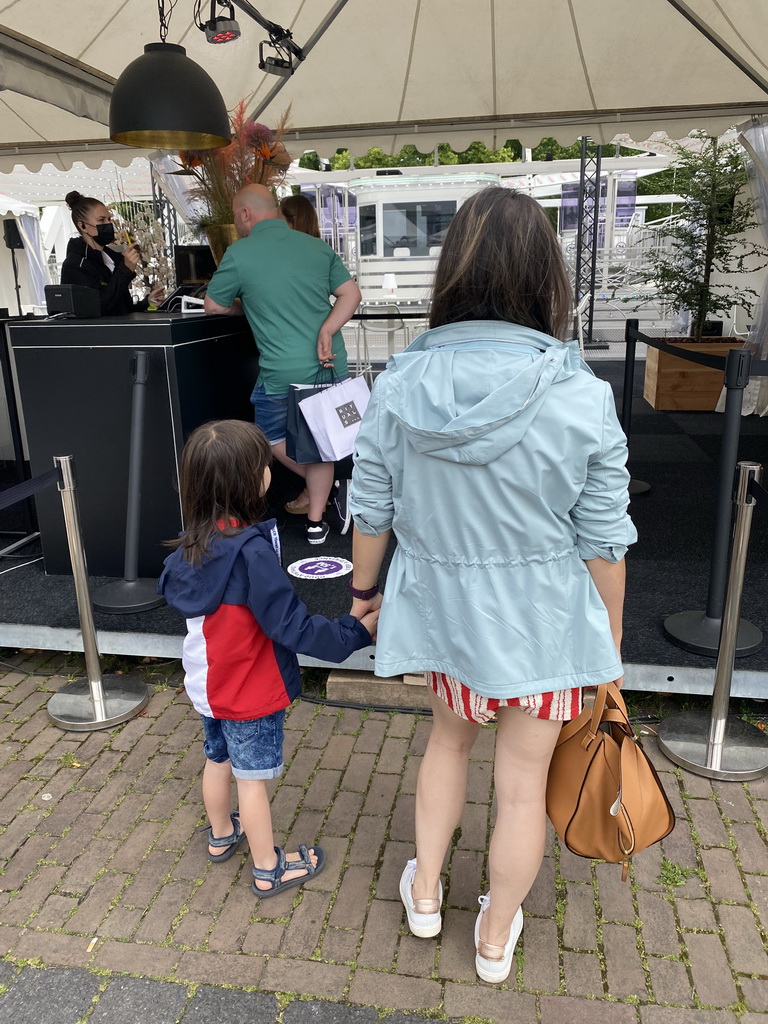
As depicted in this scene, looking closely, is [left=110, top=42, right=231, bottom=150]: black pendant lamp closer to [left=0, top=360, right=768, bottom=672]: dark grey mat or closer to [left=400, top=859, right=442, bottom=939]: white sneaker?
[left=0, top=360, right=768, bottom=672]: dark grey mat

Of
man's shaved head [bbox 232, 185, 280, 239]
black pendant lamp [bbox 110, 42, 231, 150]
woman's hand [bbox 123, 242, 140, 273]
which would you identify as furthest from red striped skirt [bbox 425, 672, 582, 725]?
woman's hand [bbox 123, 242, 140, 273]

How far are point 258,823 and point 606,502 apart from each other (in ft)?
4.15

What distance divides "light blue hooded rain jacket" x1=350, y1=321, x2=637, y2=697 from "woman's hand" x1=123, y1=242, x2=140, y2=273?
3794 millimetres

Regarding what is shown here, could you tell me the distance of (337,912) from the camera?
210 centimetres

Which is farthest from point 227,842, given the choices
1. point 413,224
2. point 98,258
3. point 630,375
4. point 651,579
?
point 413,224

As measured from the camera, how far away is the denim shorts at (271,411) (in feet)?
13.2

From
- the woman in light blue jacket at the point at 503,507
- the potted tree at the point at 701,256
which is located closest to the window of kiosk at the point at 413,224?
the potted tree at the point at 701,256

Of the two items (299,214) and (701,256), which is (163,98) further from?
(701,256)

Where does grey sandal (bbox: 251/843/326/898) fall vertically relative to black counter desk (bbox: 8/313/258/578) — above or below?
below

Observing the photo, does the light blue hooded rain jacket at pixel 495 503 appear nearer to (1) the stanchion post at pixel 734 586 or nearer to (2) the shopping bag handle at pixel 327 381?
(1) the stanchion post at pixel 734 586

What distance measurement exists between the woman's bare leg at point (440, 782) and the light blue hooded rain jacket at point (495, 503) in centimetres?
19

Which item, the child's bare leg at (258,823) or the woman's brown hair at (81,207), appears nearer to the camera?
the child's bare leg at (258,823)

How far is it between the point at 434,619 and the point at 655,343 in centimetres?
282

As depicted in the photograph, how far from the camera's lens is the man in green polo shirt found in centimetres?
377
